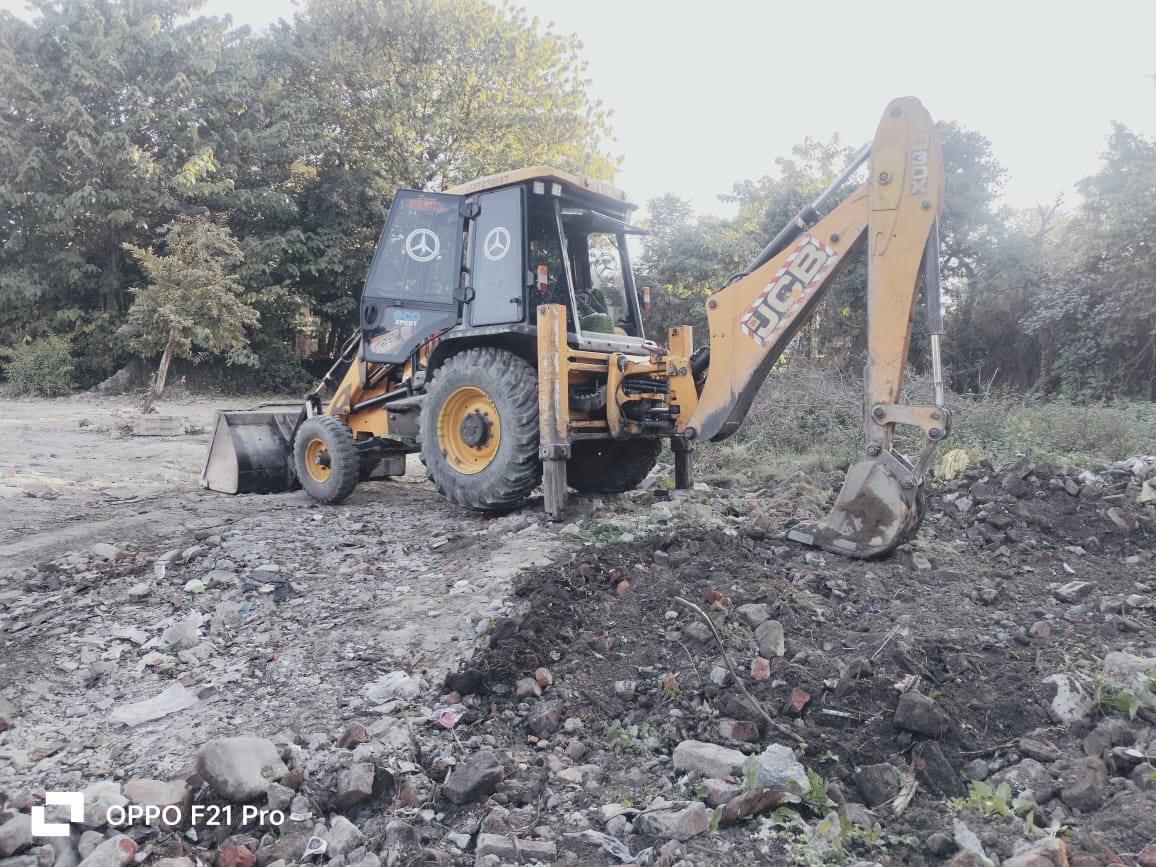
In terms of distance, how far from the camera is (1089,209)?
13320 millimetres

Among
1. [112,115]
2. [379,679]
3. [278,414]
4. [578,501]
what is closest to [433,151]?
[112,115]

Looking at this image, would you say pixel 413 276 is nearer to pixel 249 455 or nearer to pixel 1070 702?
pixel 249 455

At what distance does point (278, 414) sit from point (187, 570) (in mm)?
3407

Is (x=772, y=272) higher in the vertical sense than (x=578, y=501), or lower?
higher

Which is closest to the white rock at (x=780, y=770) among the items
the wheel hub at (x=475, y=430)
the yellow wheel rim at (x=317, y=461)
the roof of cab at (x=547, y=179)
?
the wheel hub at (x=475, y=430)

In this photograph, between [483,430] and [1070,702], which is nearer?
[1070,702]

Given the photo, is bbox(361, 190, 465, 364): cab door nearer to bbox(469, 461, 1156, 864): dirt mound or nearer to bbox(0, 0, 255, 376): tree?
bbox(469, 461, 1156, 864): dirt mound

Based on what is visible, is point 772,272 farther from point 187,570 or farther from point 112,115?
point 112,115

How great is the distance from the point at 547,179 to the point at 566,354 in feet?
4.58

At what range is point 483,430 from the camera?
5824 mm

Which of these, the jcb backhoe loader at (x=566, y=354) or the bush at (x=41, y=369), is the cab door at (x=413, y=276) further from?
the bush at (x=41, y=369)

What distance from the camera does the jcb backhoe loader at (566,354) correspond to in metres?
4.15

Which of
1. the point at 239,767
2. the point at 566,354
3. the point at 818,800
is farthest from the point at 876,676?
the point at 566,354

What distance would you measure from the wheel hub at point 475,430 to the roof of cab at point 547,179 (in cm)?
174
